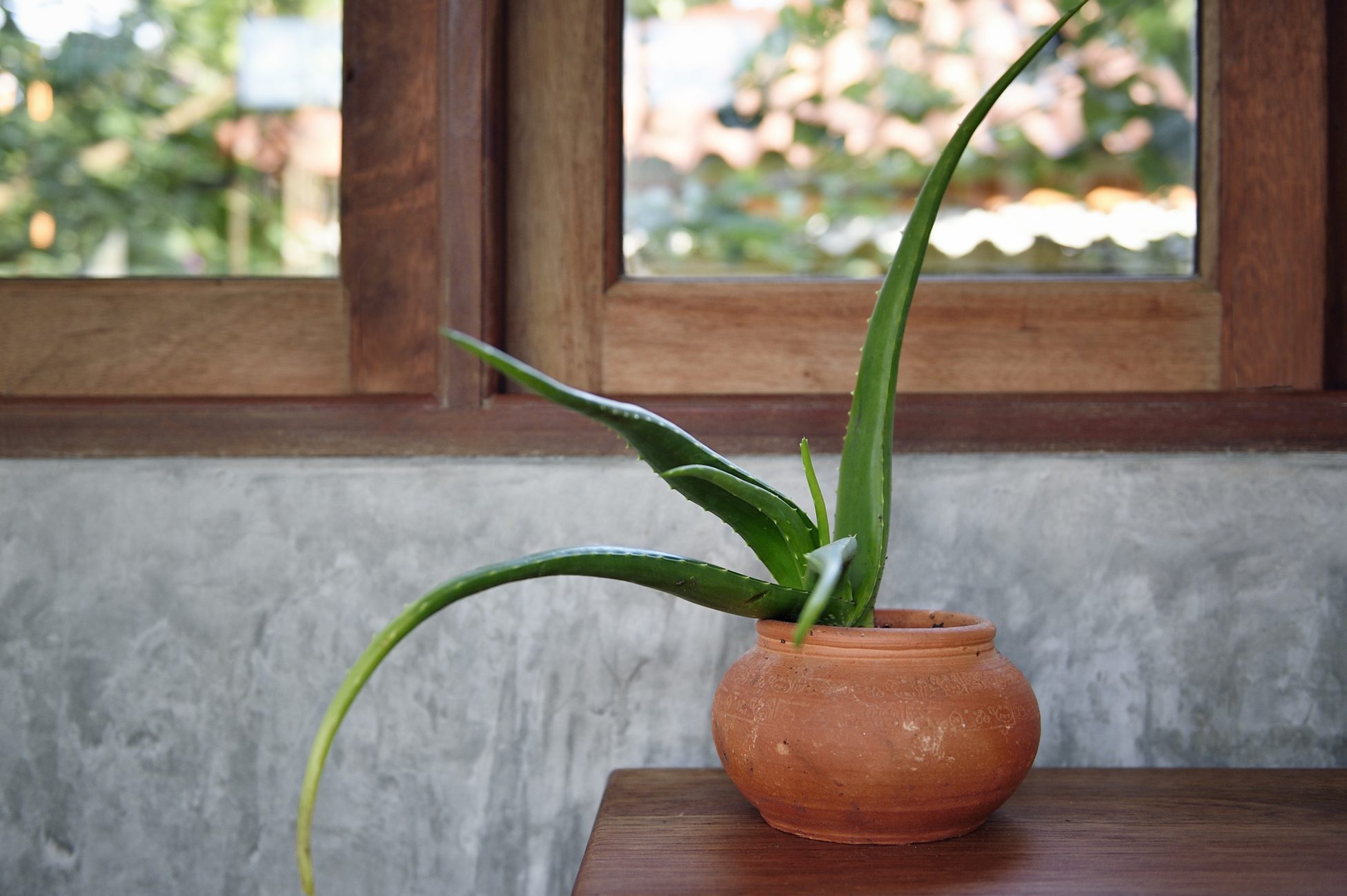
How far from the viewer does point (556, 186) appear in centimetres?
97

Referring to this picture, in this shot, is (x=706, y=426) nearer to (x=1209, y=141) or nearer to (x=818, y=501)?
(x=818, y=501)

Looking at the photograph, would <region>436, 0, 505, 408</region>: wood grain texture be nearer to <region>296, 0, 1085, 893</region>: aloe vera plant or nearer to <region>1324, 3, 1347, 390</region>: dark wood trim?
<region>296, 0, 1085, 893</region>: aloe vera plant

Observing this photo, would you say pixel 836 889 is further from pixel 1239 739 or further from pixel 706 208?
pixel 706 208

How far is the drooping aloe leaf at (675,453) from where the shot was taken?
21.5 inches

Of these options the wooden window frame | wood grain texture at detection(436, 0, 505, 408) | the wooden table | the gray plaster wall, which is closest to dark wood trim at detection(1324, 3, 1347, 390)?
the wooden window frame

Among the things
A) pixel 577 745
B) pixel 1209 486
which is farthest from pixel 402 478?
Result: pixel 1209 486

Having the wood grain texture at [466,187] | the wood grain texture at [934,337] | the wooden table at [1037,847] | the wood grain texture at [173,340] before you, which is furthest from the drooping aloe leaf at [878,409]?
the wood grain texture at [173,340]

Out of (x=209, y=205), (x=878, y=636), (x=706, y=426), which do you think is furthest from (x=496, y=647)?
(x=209, y=205)

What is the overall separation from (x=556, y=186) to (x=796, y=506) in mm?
439

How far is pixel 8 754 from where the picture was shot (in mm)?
914

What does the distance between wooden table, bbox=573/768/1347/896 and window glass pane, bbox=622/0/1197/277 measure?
498 mm

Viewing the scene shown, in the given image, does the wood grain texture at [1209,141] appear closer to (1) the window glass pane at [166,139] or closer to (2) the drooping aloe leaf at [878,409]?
(2) the drooping aloe leaf at [878,409]

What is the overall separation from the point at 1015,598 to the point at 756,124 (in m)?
0.54

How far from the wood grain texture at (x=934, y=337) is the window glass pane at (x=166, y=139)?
0.33m
